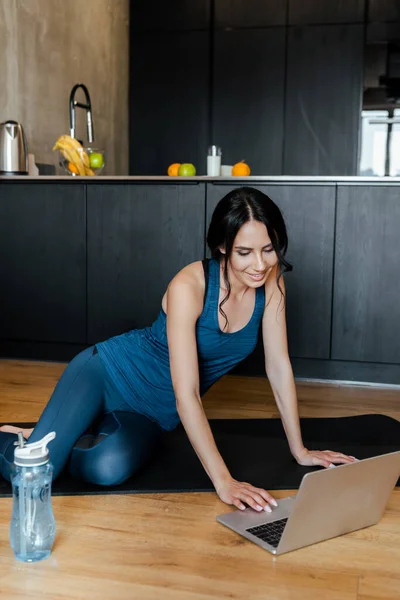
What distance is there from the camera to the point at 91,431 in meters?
2.00

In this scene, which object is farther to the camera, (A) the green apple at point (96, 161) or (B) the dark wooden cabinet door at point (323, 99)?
(B) the dark wooden cabinet door at point (323, 99)

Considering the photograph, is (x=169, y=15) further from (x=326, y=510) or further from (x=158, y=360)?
(x=326, y=510)

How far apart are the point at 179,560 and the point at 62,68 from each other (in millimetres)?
3754

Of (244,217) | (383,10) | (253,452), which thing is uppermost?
(383,10)

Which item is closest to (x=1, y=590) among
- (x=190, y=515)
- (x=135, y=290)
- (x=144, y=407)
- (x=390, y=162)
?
(x=190, y=515)

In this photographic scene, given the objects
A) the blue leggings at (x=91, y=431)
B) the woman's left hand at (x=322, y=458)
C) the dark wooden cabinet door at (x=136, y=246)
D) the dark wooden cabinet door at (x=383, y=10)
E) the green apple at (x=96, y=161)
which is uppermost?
the dark wooden cabinet door at (x=383, y=10)

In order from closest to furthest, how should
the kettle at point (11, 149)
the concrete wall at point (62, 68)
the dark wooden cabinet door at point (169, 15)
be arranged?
the kettle at point (11, 149)
the concrete wall at point (62, 68)
the dark wooden cabinet door at point (169, 15)

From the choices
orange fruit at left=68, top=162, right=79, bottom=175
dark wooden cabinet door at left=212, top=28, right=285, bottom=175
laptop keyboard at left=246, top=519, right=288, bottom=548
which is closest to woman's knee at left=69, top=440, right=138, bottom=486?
laptop keyboard at left=246, top=519, right=288, bottom=548

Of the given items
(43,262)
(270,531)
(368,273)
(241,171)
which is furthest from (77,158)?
(270,531)

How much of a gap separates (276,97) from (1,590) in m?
4.46

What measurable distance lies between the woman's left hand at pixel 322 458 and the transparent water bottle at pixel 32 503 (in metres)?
0.76

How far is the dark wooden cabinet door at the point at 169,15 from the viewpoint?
5348mm

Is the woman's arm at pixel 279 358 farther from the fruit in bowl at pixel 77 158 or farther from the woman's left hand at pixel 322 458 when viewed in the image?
the fruit in bowl at pixel 77 158

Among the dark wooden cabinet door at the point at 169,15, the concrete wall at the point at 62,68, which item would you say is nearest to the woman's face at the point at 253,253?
the concrete wall at the point at 62,68
